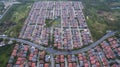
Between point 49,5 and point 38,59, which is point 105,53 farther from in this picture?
point 49,5

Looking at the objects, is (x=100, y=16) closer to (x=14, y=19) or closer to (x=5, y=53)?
(x=14, y=19)

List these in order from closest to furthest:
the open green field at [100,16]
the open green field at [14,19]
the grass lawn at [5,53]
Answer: the grass lawn at [5,53] → the open green field at [14,19] → the open green field at [100,16]

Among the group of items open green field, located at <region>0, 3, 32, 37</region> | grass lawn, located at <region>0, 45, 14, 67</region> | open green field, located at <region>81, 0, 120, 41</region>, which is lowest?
open green field, located at <region>81, 0, 120, 41</region>

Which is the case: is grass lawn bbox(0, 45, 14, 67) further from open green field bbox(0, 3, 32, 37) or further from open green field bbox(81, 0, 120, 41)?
open green field bbox(81, 0, 120, 41)

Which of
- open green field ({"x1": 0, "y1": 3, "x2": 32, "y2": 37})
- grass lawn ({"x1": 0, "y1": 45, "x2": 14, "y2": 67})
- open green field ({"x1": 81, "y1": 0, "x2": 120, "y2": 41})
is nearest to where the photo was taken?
grass lawn ({"x1": 0, "y1": 45, "x2": 14, "y2": 67})

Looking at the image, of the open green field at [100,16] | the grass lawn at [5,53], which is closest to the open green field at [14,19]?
the grass lawn at [5,53]

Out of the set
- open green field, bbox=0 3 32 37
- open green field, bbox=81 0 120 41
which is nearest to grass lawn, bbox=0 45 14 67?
open green field, bbox=0 3 32 37

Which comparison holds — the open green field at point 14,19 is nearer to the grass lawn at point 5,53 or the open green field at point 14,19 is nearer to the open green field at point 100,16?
the grass lawn at point 5,53
